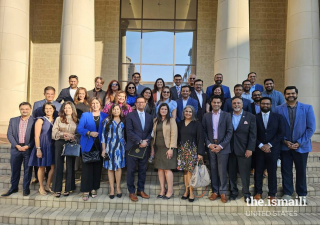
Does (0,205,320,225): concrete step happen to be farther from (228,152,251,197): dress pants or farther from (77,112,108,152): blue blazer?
(77,112,108,152): blue blazer

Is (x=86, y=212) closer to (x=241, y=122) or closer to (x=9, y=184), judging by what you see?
(x=9, y=184)

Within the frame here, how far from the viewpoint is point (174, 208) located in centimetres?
461

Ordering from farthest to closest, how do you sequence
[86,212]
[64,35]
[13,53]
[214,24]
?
[214,24]
[13,53]
[64,35]
[86,212]

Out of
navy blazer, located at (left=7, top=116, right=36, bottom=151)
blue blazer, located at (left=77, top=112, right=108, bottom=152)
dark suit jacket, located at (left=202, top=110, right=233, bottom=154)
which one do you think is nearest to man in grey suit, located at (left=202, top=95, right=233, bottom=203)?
dark suit jacket, located at (left=202, top=110, right=233, bottom=154)

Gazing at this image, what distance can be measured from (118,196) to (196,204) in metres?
1.58

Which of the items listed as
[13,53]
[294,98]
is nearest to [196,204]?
[294,98]

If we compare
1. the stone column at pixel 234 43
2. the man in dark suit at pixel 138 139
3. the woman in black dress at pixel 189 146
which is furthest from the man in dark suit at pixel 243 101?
the stone column at pixel 234 43

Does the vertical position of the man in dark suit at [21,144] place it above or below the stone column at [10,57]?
below

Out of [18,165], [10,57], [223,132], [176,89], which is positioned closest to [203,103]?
[176,89]

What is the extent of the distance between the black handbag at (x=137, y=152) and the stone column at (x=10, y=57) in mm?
7412

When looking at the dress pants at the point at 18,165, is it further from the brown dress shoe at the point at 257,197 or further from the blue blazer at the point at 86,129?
the brown dress shoe at the point at 257,197

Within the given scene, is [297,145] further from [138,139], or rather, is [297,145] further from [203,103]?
[138,139]

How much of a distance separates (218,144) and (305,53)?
283 inches

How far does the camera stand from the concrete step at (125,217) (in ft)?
13.7
